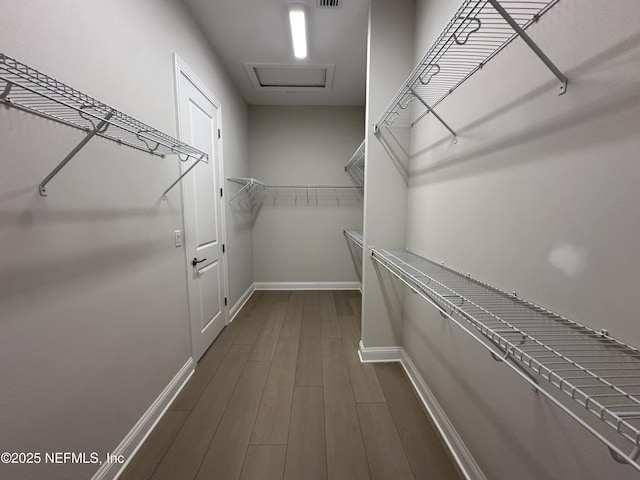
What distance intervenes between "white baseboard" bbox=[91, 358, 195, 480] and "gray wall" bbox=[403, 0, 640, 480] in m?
1.67

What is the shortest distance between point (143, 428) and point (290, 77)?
10.8 feet

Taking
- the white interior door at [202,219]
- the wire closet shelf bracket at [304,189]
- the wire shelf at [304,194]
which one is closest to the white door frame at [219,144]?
the white interior door at [202,219]

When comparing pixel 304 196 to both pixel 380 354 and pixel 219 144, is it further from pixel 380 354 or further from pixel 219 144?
pixel 380 354

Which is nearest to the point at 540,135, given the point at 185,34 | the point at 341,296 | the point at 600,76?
the point at 600,76

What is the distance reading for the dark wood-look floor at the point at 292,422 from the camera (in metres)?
1.21

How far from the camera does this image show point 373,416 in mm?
1517

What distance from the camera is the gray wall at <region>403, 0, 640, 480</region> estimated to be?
23.3 inches

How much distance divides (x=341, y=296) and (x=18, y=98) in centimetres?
331

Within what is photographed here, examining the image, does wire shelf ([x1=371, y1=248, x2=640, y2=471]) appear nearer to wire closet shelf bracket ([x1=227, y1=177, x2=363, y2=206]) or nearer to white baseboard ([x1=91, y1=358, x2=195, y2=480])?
white baseboard ([x1=91, y1=358, x2=195, y2=480])

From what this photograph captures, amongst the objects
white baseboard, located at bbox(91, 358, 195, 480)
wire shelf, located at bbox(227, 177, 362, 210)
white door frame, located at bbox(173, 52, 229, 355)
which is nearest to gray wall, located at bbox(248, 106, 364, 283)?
wire shelf, located at bbox(227, 177, 362, 210)

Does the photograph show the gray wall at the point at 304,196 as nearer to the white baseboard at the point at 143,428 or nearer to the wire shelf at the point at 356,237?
the wire shelf at the point at 356,237

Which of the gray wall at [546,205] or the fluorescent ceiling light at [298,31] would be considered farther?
the fluorescent ceiling light at [298,31]

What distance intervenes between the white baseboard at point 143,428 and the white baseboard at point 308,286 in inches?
79.0

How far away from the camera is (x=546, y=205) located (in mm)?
778
